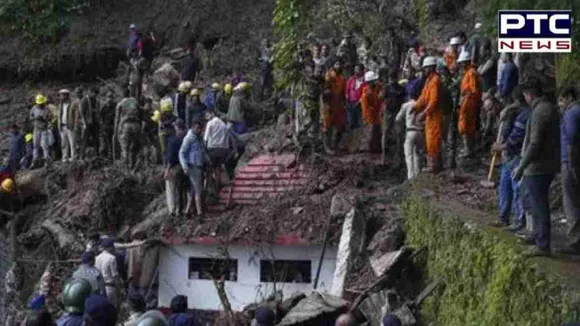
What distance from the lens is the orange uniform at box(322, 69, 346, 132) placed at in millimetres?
19531

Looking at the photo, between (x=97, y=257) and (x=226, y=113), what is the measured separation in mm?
7841

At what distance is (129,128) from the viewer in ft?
69.4

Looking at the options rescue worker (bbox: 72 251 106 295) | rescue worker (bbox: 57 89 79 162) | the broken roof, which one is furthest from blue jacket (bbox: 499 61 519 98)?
rescue worker (bbox: 57 89 79 162)

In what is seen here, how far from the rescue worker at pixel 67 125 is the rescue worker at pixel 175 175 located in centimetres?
459

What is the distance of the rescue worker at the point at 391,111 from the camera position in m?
18.5

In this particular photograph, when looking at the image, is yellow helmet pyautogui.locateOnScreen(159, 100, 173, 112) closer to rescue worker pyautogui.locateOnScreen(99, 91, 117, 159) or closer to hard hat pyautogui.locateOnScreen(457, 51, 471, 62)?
rescue worker pyautogui.locateOnScreen(99, 91, 117, 159)

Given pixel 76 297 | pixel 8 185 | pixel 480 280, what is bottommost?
pixel 480 280

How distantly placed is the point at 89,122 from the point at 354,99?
19.4ft

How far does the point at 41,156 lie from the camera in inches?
942

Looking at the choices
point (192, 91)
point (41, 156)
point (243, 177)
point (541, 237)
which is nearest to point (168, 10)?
point (41, 156)

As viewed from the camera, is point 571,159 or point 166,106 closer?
point 571,159

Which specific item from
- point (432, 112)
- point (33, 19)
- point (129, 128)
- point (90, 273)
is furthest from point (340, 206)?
point (33, 19)

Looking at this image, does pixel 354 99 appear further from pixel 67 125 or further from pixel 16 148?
pixel 16 148

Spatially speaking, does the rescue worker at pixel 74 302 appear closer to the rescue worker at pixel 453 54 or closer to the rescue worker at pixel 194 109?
the rescue worker at pixel 194 109
